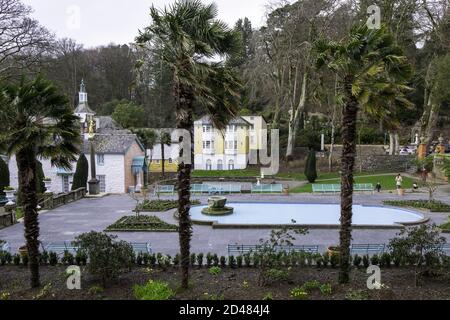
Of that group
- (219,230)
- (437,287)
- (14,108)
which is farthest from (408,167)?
(14,108)

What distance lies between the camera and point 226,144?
50906 mm

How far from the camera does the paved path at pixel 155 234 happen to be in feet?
59.0

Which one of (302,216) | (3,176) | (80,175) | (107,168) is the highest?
(107,168)

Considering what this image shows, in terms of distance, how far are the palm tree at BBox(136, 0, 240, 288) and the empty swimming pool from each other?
34.0 feet

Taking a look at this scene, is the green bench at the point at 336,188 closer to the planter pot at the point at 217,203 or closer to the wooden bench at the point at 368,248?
the planter pot at the point at 217,203

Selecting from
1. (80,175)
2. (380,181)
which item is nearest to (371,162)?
(380,181)

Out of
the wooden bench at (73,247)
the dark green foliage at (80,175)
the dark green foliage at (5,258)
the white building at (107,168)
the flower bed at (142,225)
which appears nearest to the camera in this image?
the dark green foliage at (5,258)

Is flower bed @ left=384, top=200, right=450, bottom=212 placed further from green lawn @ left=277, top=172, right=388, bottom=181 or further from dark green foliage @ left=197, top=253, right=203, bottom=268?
dark green foliage @ left=197, top=253, right=203, bottom=268

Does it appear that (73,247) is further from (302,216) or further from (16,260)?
(302,216)

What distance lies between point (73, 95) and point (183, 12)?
61.5m

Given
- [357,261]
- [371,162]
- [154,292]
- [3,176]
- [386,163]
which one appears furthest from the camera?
[371,162]

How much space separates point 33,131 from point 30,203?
2.16 m

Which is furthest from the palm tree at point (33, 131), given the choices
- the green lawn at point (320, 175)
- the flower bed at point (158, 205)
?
the green lawn at point (320, 175)

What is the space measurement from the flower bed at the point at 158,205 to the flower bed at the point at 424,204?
13.4 meters
